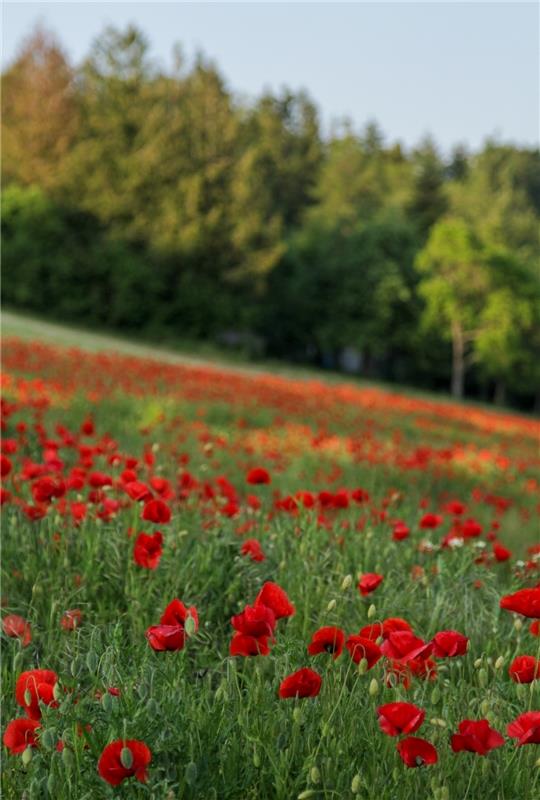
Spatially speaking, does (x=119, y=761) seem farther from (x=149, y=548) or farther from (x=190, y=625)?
(x=149, y=548)

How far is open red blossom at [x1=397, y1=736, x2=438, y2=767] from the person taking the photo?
6.55 feet

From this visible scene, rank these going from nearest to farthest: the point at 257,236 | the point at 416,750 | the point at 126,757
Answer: the point at 126,757, the point at 416,750, the point at 257,236

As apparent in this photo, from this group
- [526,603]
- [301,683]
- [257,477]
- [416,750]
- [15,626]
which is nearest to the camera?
[416,750]

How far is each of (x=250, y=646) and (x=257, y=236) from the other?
3867cm

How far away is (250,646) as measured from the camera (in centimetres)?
236

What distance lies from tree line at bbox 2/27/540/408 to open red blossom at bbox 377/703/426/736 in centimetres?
1284

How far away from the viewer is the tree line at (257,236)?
2320cm

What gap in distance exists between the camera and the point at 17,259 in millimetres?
15062

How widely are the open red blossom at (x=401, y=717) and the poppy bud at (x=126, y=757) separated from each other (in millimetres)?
527

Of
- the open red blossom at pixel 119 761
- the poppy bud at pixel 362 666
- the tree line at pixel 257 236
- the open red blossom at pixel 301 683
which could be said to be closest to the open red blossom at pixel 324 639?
A: the poppy bud at pixel 362 666

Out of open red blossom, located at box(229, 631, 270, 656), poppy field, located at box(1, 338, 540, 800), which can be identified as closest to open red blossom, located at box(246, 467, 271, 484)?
poppy field, located at box(1, 338, 540, 800)

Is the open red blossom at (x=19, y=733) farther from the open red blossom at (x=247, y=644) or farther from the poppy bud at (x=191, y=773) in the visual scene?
the open red blossom at (x=247, y=644)

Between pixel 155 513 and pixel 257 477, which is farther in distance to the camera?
pixel 257 477

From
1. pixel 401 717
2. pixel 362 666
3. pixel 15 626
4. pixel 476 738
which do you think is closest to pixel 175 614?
pixel 362 666
